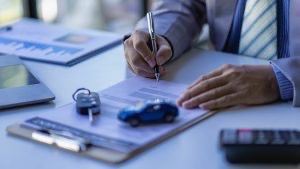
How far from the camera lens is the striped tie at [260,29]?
147cm

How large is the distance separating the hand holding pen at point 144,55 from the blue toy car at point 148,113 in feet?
0.90

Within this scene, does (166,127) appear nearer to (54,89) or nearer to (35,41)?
(54,89)

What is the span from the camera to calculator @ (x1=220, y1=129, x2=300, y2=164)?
0.88 meters

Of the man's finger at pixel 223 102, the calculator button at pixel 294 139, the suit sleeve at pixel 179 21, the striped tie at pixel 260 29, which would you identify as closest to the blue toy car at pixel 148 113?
the man's finger at pixel 223 102

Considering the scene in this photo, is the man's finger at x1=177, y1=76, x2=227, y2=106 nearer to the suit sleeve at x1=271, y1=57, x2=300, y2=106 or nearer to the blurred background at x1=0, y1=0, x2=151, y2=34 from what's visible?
the suit sleeve at x1=271, y1=57, x2=300, y2=106

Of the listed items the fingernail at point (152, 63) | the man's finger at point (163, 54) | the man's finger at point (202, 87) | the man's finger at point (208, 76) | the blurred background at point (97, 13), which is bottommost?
the man's finger at point (202, 87)

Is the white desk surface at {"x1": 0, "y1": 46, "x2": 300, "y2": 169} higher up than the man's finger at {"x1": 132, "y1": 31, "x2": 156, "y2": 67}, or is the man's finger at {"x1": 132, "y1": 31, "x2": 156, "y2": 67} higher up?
the man's finger at {"x1": 132, "y1": 31, "x2": 156, "y2": 67}

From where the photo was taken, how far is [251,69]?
120cm

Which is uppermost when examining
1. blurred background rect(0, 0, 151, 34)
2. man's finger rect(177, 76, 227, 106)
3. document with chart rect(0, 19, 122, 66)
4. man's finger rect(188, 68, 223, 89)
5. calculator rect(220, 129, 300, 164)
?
blurred background rect(0, 0, 151, 34)

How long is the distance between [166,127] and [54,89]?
35 cm

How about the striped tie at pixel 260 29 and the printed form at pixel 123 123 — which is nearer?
the printed form at pixel 123 123

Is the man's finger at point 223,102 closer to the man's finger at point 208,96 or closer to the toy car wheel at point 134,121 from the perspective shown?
Result: the man's finger at point 208,96

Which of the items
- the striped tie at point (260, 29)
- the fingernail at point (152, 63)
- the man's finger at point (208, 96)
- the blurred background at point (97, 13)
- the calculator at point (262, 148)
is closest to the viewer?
the calculator at point (262, 148)

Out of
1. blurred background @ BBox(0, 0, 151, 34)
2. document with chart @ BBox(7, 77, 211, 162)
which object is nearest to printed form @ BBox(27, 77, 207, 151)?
document with chart @ BBox(7, 77, 211, 162)
